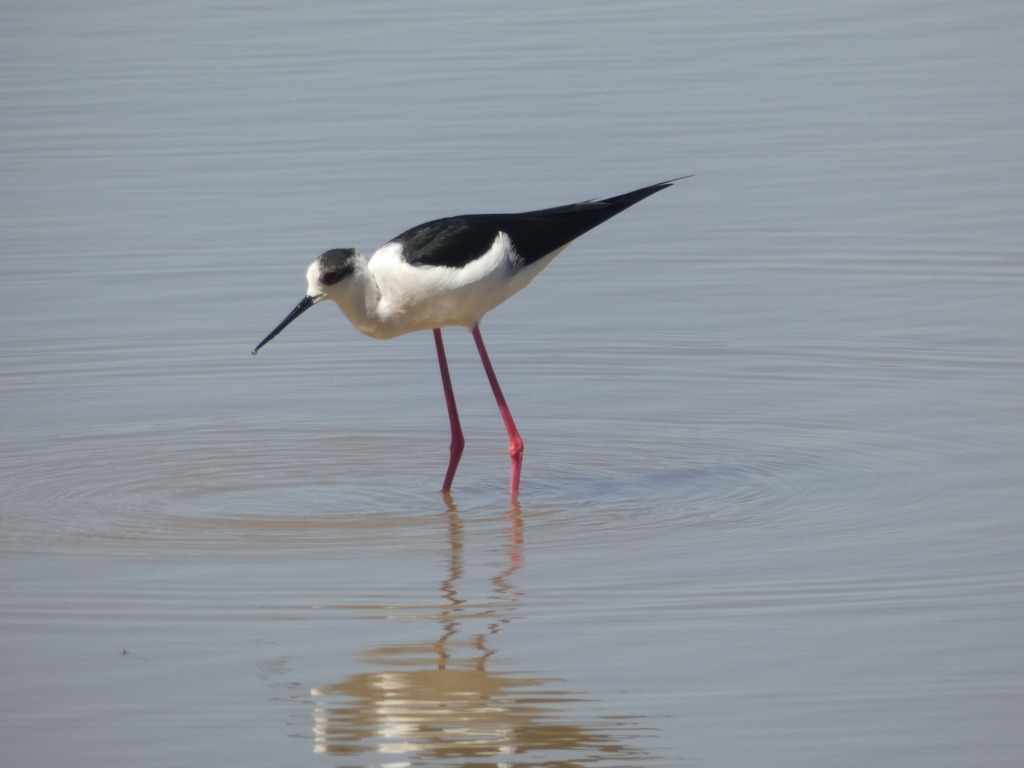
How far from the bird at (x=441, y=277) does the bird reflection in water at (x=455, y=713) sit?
1.85 m

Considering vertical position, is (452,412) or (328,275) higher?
(328,275)

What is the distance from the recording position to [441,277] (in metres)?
7.06

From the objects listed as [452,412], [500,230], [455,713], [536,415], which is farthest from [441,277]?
[455,713]

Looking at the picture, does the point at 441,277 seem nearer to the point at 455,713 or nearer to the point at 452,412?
the point at 452,412

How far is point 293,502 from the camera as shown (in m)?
7.01

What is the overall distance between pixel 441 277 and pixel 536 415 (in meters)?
1.45

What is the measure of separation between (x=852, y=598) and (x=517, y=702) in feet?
4.33

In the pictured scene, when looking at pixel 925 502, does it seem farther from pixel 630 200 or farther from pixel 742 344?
pixel 742 344

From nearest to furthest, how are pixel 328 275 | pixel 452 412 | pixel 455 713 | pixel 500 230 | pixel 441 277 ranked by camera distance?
pixel 455 713, pixel 328 275, pixel 441 277, pixel 500 230, pixel 452 412

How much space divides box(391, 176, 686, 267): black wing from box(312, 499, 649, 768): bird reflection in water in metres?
2.01

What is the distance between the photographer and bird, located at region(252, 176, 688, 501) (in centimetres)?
697

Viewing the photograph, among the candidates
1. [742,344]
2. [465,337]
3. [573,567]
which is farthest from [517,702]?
[465,337]

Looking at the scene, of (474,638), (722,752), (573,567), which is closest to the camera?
(722,752)

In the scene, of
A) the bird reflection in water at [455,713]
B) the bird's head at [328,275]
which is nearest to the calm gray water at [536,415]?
the bird reflection in water at [455,713]
